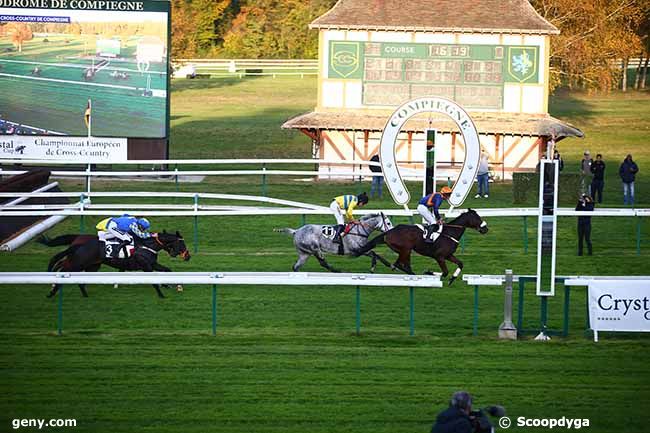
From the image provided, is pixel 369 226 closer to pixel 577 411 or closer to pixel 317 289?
pixel 317 289

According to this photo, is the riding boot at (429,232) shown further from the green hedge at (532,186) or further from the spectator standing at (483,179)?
the spectator standing at (483,179)

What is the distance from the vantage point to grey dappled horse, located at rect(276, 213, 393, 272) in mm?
19203

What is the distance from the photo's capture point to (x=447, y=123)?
3147cm

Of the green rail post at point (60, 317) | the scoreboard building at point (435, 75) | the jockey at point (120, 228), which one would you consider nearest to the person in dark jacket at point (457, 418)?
the green rail post at point (60, 317)

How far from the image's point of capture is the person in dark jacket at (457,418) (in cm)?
969

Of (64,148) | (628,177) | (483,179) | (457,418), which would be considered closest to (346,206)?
(483,179)

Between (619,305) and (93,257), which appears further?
(93,257)

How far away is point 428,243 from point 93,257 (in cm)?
481

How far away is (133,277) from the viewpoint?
16.1 m

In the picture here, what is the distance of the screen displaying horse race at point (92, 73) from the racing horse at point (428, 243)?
1139 centimetres

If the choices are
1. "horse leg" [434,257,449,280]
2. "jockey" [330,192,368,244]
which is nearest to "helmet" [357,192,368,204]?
"jockey" [330,192,368,244]

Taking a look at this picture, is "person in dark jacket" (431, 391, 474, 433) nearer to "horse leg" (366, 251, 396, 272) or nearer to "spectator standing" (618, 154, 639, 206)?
"horse leg" (366, 251, 396, 272)

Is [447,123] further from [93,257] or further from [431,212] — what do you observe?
[93,257]

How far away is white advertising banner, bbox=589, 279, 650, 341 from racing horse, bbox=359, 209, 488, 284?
352cm
